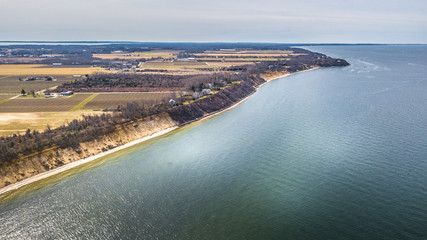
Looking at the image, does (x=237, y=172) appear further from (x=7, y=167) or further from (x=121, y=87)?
(x=121, y=87)

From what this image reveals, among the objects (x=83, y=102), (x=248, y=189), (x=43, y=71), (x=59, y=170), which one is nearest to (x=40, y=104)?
(x=83, y=102)

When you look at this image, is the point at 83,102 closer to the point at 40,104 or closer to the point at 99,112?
the point at 40,104

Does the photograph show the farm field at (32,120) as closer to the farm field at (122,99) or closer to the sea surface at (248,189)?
the farm field at (122,99)

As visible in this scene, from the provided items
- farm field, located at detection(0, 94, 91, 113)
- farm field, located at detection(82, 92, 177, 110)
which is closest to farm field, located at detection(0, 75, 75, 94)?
farm field, located at detection(0, 94, 91, 113)

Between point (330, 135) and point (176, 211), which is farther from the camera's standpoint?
point (330, 135)

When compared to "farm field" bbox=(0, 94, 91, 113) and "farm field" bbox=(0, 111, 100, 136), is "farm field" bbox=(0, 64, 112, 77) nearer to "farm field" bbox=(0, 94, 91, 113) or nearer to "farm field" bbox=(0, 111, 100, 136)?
"farm field" bbox=(0, 94, 91, 113)

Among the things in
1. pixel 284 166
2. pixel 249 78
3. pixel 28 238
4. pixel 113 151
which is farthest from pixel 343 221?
pixel 249 78

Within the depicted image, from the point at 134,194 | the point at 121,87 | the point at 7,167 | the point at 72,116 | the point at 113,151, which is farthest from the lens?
the point at 121,87
